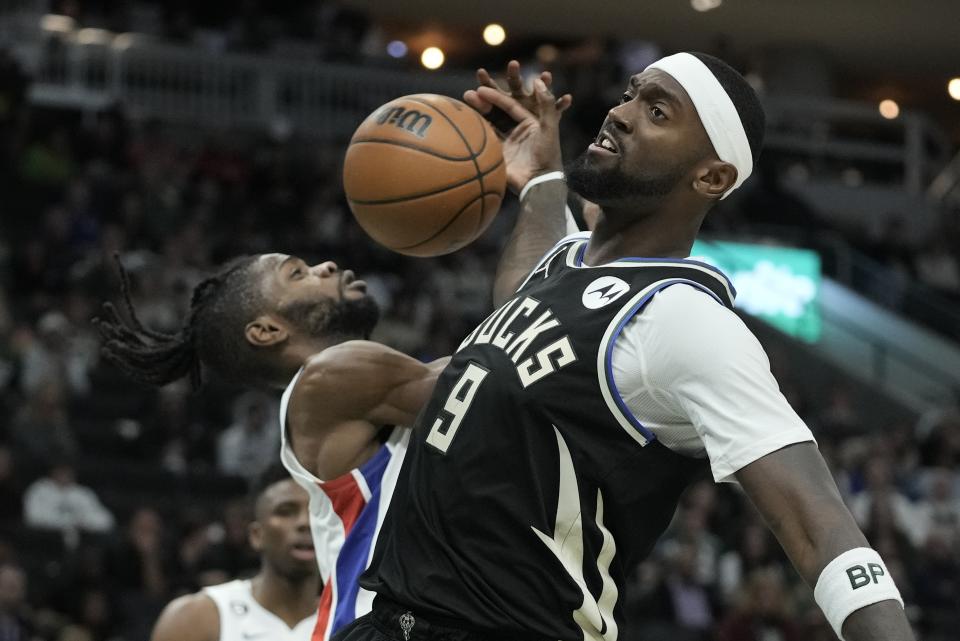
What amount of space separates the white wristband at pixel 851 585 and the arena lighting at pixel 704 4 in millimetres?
18142

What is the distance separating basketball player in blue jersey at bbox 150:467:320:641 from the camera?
5371 mm

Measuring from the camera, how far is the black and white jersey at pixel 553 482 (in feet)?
9.73

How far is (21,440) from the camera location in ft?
33.8

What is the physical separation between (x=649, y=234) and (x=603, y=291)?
25cm

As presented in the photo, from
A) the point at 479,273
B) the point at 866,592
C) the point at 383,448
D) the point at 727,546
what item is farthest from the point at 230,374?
the point at 479,273

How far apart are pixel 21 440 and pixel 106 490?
67 cm

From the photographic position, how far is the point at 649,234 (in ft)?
10.6

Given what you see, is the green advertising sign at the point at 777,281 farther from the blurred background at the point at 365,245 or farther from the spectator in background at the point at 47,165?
the spectator in background at the point at 47,165

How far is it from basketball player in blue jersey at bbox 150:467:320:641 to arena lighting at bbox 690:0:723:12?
1569cm

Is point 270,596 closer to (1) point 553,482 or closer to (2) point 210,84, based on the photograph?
(1) point 553,482

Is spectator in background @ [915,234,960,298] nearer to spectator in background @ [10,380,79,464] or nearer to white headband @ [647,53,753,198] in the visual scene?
spectator in background @ [10,380,79,464]

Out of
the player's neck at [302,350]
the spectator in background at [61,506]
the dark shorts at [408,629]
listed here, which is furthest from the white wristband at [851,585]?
the spectator in background at [61,506]

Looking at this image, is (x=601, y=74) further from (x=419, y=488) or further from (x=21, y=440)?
(x=419, y=488)

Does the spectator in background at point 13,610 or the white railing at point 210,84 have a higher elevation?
the white railing at point 210,84
